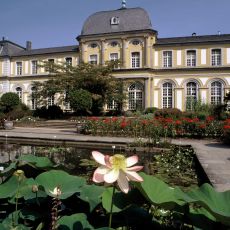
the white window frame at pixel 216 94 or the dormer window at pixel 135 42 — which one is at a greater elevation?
the dormer window at pixel 135 42

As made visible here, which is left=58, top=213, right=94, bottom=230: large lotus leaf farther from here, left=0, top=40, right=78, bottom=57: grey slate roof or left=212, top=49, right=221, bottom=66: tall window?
left=0, top=40, right=78, bottom=57: grey slate roof

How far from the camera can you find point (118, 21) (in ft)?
113

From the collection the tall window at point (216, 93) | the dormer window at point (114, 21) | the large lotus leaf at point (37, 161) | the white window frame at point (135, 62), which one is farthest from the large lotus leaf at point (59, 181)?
the dormer window at point (114, 21)

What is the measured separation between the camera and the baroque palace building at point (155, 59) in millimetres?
31641

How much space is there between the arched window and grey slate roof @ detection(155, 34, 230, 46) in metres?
4.82

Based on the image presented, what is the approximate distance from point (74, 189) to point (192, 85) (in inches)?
1231

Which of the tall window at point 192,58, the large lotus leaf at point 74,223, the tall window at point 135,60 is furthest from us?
the tall window at point 135,60

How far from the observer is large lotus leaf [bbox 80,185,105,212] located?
6.58ft

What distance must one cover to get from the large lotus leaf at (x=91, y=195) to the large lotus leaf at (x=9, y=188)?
425mm

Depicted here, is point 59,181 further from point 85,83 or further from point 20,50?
point 20,50

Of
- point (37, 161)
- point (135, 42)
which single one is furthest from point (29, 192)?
point (135, 42)

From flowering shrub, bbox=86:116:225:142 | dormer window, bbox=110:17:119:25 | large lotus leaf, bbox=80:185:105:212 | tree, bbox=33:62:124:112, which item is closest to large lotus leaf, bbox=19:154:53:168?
large lotus leaf, bbox=80:185:105:212

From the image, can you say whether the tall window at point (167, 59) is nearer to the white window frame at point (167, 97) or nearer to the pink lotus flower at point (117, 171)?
the white window frame at point (167, 97)

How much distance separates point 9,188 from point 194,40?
32.6 m
